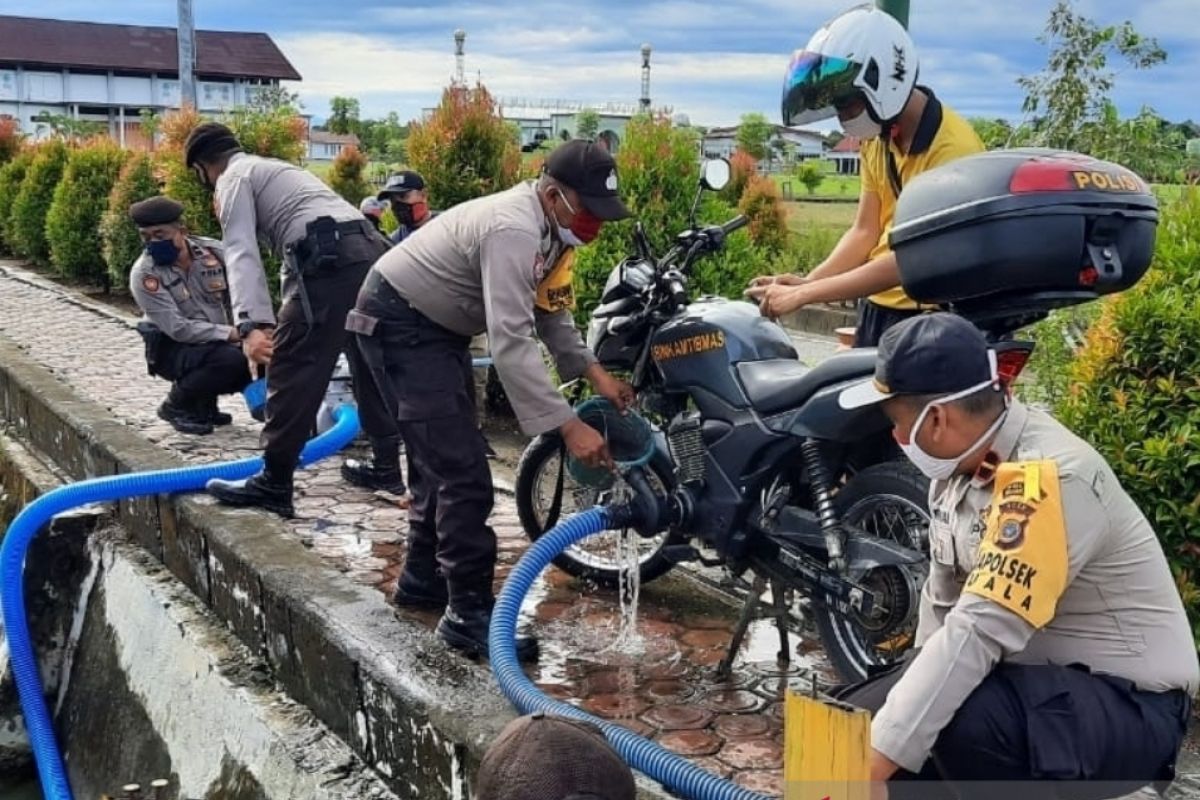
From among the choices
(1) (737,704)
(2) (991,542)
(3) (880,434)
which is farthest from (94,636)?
(2) (991,542)

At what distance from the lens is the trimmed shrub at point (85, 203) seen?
14.6 metres

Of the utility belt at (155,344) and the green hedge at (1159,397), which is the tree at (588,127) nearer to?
the green hedge at (1159,397)

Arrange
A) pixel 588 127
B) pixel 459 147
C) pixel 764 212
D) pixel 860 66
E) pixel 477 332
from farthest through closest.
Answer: pixel 764 212 < pixel 459 147 < pixel 588 127 < pixel 477 332 < pixel 860 66

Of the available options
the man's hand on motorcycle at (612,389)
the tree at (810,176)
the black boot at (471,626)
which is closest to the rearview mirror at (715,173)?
the man's hand on motorcycle at (612,389)

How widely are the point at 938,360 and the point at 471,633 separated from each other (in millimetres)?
2135

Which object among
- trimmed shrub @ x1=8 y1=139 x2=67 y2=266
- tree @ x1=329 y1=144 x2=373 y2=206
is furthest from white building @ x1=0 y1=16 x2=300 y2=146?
tree @ x1=329 y1=144 x2=373 y2=206

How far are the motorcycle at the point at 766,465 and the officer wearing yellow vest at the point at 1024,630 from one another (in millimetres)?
634

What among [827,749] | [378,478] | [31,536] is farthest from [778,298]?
[31,536]

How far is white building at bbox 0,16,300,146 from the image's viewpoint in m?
57.3

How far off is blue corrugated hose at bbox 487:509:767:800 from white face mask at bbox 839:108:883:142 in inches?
56.9

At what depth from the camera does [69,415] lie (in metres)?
7.45

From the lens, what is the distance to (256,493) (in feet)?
18.5

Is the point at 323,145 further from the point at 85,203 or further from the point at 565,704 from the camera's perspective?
the point at 565,704

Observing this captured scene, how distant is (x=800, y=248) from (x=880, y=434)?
1280 cm
